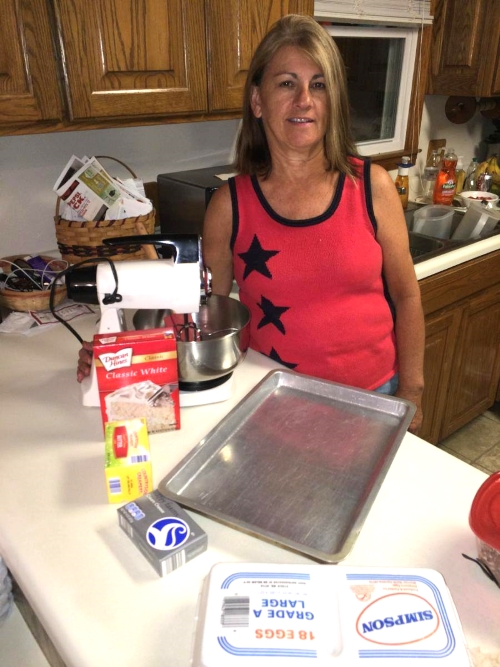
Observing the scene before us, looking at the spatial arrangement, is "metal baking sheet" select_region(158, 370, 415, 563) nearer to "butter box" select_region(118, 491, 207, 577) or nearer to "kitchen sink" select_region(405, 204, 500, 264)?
"butter box" select_region(118, 491, 207, 577)

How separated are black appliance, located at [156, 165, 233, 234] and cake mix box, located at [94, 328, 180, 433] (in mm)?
789

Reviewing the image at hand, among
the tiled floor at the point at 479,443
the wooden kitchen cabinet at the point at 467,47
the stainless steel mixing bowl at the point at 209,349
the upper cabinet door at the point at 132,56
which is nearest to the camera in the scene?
the stainless steel mixing bowl at the point at 209,349

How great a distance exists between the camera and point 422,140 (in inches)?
102

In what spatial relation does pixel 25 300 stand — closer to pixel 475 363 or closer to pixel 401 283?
pixel 401 283

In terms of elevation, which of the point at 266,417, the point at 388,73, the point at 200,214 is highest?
the point at 388,73

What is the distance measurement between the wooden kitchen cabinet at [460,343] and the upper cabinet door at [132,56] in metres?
1.03

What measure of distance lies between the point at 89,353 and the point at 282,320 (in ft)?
1.54

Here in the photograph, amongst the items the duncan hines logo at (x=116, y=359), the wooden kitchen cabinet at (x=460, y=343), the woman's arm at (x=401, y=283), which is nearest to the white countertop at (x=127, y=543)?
the duncan hines logo at (x=116, y=359)

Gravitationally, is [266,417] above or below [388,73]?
below

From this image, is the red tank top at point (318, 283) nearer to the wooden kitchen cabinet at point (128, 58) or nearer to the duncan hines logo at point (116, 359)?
the wooden kitchen cabinet at point (128, 58)

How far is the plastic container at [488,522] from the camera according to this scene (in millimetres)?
656

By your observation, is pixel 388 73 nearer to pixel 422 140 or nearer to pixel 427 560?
pixel 422 140

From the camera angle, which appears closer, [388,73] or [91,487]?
[91,487]

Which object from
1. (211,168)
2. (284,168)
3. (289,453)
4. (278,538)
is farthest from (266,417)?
(211,168)
